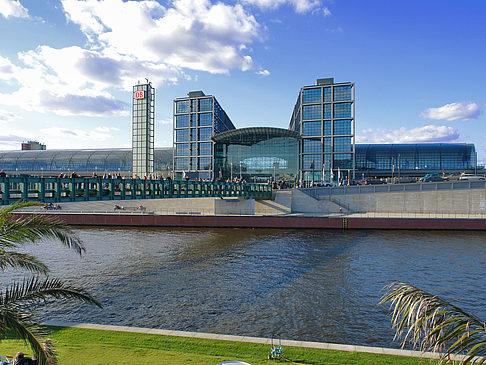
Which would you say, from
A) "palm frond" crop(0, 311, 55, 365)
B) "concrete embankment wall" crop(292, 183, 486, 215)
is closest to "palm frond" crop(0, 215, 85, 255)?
"palm frond" crop(0, 311, 55, 365)

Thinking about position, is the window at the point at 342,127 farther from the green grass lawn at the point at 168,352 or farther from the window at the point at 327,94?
the green grass lawn at the point at 168,352

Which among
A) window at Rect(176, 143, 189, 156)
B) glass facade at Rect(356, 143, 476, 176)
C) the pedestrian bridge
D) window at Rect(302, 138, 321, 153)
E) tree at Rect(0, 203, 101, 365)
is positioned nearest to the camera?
tree at Rect(0, 203, 101, 365)

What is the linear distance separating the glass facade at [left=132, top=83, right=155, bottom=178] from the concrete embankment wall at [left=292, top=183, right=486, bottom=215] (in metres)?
36.8

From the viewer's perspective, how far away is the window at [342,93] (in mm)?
99875

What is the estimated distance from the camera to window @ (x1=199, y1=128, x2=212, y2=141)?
108 meters

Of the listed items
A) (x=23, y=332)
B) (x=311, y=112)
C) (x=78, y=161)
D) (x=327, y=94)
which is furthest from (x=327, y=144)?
(x=23, y=332)

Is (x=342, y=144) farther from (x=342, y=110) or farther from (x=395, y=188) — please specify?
(x=395, y=188)

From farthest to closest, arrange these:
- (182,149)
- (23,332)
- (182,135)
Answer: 1. (182,149)
2. (182,135)
3. (23,332)

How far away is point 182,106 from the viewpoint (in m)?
111

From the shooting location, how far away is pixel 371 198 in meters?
69.1

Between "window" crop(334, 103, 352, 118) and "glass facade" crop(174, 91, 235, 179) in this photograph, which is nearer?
"window" crop(334, 103, 352, 118)

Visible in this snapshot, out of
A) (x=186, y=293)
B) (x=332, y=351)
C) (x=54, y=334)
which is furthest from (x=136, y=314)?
(x=332, y=351)

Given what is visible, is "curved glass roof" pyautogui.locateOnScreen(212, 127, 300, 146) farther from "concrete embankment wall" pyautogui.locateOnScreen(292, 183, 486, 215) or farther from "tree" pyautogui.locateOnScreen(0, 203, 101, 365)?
"tree" pyautogui.locateOnScreen(0, 203, 101, 365)

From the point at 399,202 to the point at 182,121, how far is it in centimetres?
7238
